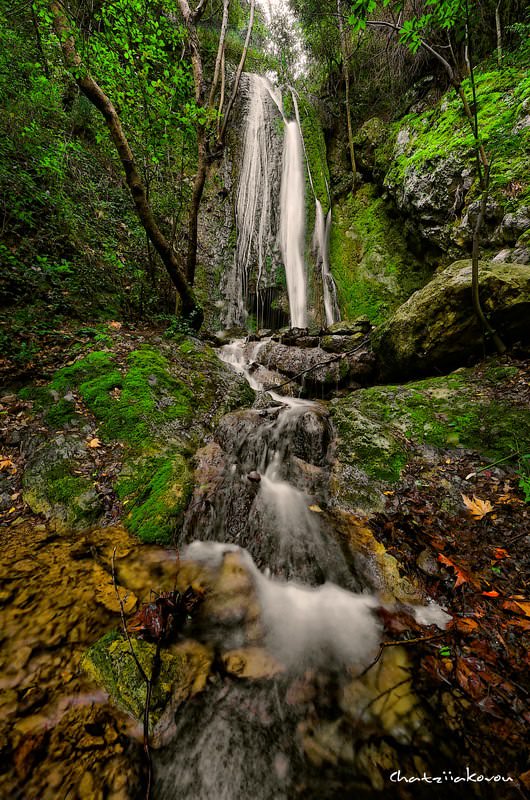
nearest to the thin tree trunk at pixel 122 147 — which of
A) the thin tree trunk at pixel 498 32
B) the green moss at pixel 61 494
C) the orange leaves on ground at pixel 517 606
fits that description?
the green moss at pixel 61 494

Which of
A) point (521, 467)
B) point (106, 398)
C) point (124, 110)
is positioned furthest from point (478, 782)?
point (124, 110)

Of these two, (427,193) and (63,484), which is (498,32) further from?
(63,484)

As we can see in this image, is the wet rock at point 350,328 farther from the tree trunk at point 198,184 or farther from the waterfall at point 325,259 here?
the tree trunk at point 198,184

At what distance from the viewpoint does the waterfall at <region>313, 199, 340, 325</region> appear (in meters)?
9.97

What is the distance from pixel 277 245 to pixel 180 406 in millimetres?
8444

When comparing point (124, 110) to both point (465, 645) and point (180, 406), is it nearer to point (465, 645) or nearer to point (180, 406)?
point (180, 406)

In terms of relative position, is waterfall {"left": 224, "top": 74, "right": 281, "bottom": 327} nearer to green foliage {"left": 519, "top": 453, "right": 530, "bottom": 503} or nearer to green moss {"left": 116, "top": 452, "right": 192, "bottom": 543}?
green moss {"left": 116, "top": 452, "right": 192, "bottom": 543}

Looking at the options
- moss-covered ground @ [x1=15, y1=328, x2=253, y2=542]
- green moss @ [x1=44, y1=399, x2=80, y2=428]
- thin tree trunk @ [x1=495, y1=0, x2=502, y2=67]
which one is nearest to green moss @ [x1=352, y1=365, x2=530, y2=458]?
moss-covered ground @ [x1=15, y1=328, x2=253, y2=542]

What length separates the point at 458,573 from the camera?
2.12 meters

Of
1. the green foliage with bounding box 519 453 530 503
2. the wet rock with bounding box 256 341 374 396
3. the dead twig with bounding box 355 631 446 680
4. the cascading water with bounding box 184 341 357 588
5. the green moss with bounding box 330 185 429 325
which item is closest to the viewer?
the dead twig with bounding box 355 631 446 680

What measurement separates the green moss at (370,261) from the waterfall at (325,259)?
19 centimetres

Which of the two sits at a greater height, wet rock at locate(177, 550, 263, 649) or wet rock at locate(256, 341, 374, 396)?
wet rock at locate(256, 341, 374, 396)

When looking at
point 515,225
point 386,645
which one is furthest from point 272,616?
point 515,225

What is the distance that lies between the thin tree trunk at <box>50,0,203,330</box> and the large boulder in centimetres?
417
